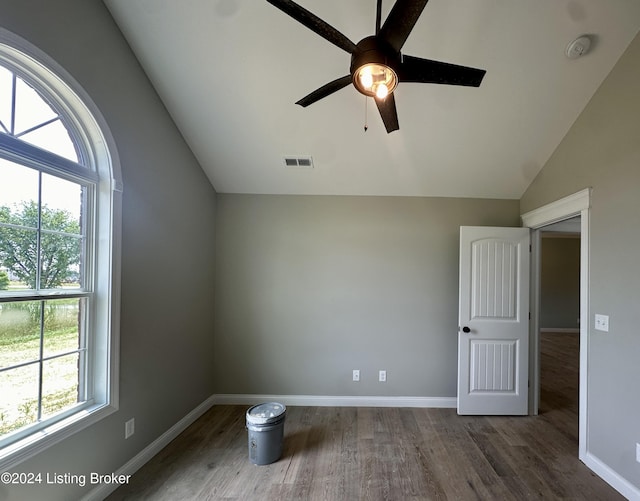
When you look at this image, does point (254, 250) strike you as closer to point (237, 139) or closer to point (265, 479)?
point (237, 139)

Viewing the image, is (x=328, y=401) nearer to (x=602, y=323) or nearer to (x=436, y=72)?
(x=602, y=323)

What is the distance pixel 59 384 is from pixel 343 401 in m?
2.64

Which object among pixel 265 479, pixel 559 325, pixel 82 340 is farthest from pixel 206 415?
pixel 559 325

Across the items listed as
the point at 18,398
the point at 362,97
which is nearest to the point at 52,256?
the point at 18,398

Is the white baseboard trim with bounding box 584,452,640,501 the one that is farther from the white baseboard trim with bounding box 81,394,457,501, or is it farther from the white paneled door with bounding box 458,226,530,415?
the white baseboard trim with bounding box 81,394,457,501

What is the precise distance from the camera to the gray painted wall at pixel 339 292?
3.50 meters

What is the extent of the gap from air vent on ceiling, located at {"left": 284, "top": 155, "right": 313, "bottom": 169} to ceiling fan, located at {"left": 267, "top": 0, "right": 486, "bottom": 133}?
65.9 inches

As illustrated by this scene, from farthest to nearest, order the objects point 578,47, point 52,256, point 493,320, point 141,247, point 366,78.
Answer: point 493,320 → point 141,247 → point 578,47 → point 52,256 → point 366,78

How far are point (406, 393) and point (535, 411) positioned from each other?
53.7 inches

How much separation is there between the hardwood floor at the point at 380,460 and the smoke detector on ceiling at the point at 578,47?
3096mm

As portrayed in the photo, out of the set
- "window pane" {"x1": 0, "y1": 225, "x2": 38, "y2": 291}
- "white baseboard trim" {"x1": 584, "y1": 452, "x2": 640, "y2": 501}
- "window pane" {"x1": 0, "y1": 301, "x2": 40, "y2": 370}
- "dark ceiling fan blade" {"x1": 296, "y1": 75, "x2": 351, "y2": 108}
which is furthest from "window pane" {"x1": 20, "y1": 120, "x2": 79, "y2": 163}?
"white baseboard trim" {"x1": 584, "y1": 452, "x2": 640, "y2": 501}

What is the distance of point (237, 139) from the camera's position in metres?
2.95

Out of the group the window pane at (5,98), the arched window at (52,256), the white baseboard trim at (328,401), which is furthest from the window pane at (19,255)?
the white baseboard trim at (328,401)

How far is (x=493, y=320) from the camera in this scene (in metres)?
3.29
